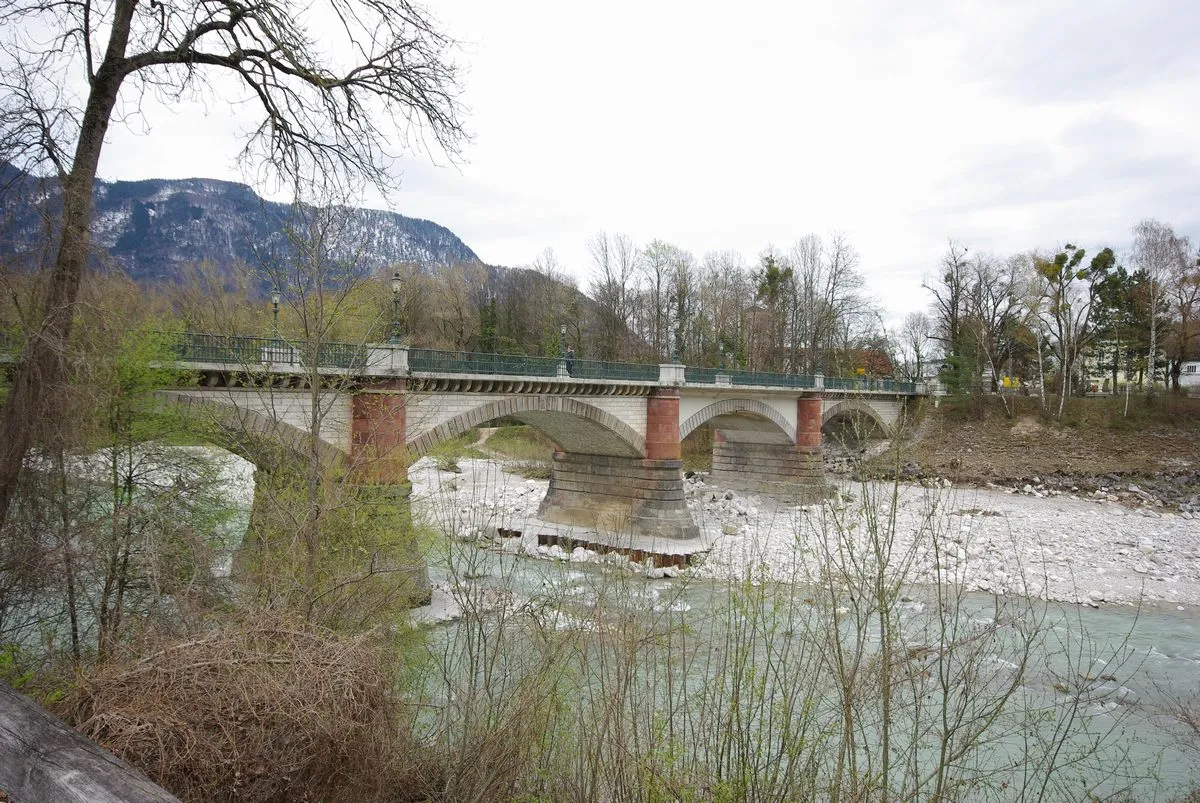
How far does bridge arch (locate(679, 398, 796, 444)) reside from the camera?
2655 centimetres

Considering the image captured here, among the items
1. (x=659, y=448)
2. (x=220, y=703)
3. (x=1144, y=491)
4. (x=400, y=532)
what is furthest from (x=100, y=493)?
(x=1144, y=491)

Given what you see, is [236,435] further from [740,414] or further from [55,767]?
[740,414]

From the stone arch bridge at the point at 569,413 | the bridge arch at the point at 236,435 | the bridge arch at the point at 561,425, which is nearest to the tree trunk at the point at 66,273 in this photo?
the stone arch bridge at the point at 569,413

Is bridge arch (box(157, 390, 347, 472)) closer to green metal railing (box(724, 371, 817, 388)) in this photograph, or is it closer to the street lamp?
the street lamp

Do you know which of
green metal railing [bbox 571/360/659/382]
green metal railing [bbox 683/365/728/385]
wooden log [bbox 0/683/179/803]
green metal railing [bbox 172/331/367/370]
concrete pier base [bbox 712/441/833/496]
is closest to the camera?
wooden log [bbox 0/683/179/803]

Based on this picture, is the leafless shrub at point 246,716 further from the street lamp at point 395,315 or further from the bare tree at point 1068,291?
the bare tree at point 1068,291

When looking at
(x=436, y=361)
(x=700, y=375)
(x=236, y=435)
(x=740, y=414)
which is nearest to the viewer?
(x=236, y=435)

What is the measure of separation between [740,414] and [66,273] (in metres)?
26.5

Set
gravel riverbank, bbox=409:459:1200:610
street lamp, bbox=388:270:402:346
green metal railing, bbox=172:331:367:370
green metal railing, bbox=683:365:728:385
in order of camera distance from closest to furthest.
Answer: green metal railing, bbox=172:331:367:370 < street lamp, bbox=388:270:402:346 < gravel riverbank, bbox=409:459:1200:610 < green metal railing, bbox=683:365:728:385

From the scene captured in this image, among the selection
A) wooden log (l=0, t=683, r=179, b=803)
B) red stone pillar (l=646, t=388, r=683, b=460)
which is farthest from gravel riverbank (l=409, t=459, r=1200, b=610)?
wooden log (l=0, t=683, r=179, b=803)

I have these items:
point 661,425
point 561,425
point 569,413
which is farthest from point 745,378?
point 569,413

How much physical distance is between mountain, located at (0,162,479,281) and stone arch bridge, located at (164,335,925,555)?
1.74m

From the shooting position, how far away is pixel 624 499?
24.8m

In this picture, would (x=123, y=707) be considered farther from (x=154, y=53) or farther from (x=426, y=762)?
(x=154, y=53)
